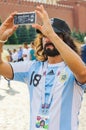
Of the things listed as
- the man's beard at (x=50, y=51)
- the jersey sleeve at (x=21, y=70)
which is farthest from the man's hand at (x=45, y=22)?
the jersey sleeve at (x=21, y=70)

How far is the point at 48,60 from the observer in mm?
2398

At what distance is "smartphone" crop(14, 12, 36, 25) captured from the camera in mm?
2169

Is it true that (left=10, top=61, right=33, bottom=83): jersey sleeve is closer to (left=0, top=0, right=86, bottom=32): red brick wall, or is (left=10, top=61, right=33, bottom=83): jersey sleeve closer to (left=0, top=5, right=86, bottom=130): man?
(left=0, top=5, right=86, bottom=130): man

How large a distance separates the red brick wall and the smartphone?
39637 millimetres

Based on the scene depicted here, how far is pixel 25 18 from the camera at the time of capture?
7.23 feet

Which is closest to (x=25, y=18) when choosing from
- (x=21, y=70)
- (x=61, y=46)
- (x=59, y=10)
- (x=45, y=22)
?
(x=45, y=22)

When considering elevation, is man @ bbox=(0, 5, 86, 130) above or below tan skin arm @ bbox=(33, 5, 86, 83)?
below

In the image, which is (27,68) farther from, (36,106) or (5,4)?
(5,4)

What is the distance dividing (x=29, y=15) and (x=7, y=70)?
427 millimetres

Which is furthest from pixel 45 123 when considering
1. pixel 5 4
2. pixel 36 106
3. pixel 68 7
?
pixel 68 7

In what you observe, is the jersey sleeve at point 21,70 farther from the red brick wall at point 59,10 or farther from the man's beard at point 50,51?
the red brick wall at point 59,10

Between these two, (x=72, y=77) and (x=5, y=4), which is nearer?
(x=72, y=77)

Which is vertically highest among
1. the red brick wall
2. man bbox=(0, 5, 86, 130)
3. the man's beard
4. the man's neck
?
the man's beard

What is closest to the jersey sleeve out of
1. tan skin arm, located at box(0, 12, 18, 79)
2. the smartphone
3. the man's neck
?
tan skin arm, located at box(0, 12, 18, 79)
